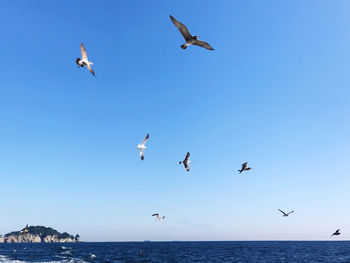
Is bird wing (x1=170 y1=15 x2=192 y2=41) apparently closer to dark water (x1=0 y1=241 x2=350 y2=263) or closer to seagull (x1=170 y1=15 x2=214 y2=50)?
seagull (x1=170 y1=15 x2=214 y2=50)

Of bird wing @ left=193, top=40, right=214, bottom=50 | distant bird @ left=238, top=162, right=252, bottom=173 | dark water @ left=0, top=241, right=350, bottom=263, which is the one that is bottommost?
dark water @ left=0, top=241, right=350, bottom=263

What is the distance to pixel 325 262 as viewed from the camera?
193ft

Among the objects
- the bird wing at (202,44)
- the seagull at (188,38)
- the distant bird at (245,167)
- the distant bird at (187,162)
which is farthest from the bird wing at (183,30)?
the distant bird at (245,167)

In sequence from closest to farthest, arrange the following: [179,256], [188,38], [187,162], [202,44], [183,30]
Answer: [202,44] → [183,30] → [188,38] → [187,162] → [179,256]

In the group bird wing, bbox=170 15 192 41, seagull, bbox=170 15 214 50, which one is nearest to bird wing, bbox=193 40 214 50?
seagull, bbox=170 15 214 50

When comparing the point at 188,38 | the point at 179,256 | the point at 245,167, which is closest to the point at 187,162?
the point at 245,167

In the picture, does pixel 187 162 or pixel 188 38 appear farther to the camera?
pixel 187 162

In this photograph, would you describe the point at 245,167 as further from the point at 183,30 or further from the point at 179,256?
the point at 179,256

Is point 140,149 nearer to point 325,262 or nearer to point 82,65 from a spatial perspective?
point 82,65

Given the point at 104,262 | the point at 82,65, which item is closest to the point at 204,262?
the point at 104,262

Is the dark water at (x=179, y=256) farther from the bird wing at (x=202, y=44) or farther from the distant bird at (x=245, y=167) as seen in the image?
the bird wing at (x=202, y=44)

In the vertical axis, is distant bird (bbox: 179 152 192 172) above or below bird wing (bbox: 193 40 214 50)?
below

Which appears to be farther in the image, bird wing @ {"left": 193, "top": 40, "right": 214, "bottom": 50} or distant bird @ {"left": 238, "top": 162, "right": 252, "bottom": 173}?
distant bird @ {"left": 238, "top": 162, "right": 252, "bottom": 173}

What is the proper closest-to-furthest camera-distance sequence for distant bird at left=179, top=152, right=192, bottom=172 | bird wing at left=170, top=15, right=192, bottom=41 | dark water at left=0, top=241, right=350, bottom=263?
bird wing at left=170, top=15, right=192, bottom=41 → distant bird at left=179, top=152, right=192, bottom=172 → dark water at left=0, top=241, right=350, bottom=263
